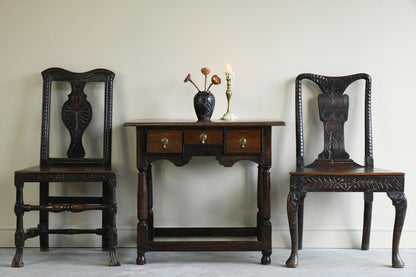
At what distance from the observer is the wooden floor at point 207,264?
298cm

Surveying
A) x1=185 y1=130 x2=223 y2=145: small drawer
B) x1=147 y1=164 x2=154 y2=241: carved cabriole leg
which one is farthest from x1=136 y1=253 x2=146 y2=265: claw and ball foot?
x1=185 y1=130 x2=223 y2=145: small drawer

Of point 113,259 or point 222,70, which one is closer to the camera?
point 113,259

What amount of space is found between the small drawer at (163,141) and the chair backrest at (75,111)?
485 mm

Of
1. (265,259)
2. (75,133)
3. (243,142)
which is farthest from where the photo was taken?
(75,133)

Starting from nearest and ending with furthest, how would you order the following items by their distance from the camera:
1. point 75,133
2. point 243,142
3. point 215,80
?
point 243,142 → point 215,80 → point 75,133

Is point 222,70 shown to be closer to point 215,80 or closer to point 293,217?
point 215,80

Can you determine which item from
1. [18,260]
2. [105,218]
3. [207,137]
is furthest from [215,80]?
[18,260]

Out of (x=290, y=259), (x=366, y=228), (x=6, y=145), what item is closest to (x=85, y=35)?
(x=6, y=145)

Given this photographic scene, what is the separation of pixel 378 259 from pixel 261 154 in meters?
1.04

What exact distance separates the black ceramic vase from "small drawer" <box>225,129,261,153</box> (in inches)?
9.5

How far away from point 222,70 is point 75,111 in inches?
40.8

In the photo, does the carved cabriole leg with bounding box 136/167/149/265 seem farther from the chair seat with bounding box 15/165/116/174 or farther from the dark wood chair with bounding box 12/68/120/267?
the dark wood chair with bounding box 12/68/120/267

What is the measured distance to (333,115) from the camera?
3.46 meters

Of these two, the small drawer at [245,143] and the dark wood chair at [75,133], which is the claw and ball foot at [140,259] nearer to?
the dark wood chair at [75,133]
